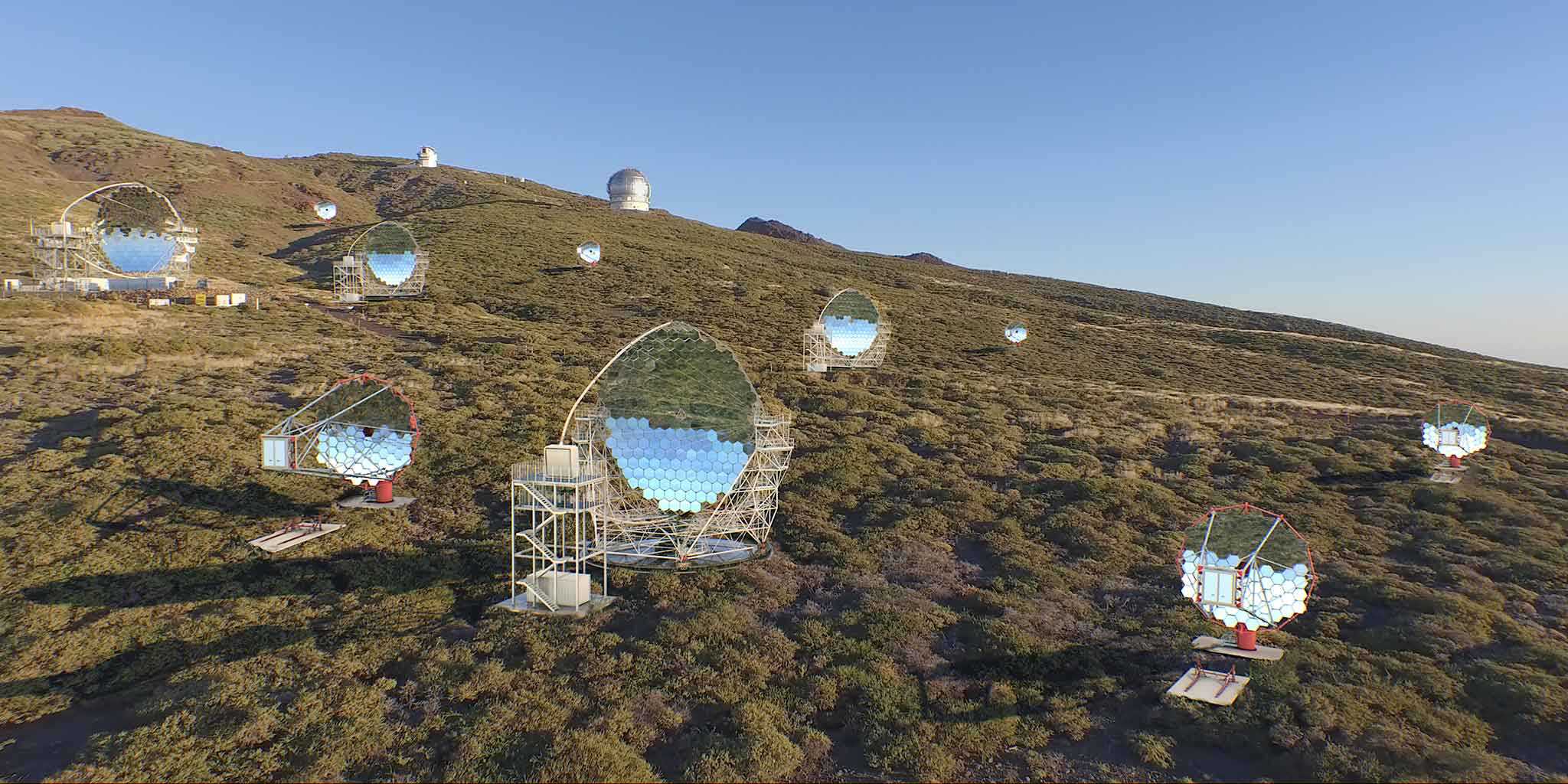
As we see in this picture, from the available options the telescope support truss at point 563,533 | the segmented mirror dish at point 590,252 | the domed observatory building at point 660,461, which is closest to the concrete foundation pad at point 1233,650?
the domed observatory building at point 660,461

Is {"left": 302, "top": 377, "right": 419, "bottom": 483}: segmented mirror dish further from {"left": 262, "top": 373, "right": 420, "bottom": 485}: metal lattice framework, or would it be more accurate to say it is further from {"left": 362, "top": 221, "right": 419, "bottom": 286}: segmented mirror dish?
{"left": 362, "top": 221, "right": 419, "bottom": 286}: segmented mirror dish

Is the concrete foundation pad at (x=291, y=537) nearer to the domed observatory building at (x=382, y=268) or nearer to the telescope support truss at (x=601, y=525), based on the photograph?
the telescope support truss at (x=601, y=525)

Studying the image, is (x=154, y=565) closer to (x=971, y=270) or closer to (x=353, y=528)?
(x=353, y=528)

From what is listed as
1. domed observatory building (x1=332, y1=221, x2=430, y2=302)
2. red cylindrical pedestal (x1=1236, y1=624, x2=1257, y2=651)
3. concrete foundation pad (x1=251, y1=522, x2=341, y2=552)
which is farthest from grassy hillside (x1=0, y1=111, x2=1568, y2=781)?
domed observatory building (x1=332, y1=221, x2=430, y2=302)

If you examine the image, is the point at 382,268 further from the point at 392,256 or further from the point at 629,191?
the point at 629,191

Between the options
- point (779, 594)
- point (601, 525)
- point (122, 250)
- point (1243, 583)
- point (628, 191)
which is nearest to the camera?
point (1243, 583)

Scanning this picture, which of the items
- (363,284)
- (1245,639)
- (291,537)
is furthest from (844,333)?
(363,284)
